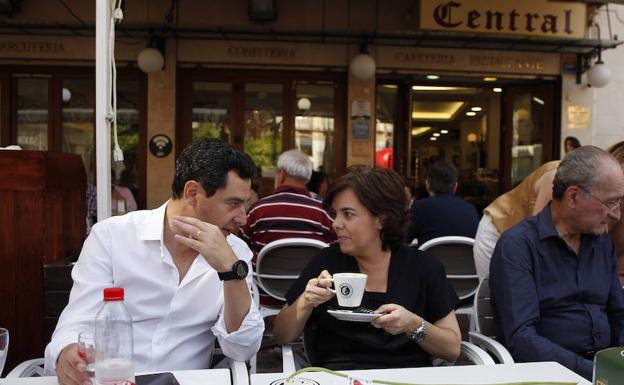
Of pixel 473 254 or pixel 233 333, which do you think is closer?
pixel 233 333

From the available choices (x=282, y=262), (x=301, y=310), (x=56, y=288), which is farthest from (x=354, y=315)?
(x=282, y=262)

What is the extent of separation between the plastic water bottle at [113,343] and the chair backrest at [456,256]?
8.08 ft

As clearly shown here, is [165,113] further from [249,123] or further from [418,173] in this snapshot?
[418,173]

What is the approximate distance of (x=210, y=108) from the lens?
Answer: 8078 millimetres

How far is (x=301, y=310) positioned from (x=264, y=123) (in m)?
6.38

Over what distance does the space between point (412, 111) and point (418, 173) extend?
98 cm

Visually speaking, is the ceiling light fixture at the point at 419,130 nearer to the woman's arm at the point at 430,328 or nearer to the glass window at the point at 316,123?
the glass window at the point at 316,123

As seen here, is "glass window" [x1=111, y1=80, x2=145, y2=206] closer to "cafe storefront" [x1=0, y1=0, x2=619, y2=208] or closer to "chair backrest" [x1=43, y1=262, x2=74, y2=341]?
"cafe storefront" [x1=0, y1=0, x2=619, y2=208]

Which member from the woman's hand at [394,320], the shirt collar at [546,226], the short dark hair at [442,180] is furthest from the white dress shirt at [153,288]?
the short dark hair at [442,180]

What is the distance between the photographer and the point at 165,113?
7746mm

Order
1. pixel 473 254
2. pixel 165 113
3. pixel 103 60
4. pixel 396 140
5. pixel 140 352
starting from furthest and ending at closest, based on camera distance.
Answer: pixel 396 140, pixel 165 113, pixel 473 254, pixel 103 60, pixel 140 352

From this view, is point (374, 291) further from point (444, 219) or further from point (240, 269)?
point (444, 219)

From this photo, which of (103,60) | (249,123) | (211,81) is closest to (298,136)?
(249,123)

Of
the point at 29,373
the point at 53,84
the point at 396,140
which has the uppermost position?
the point at 53,84
